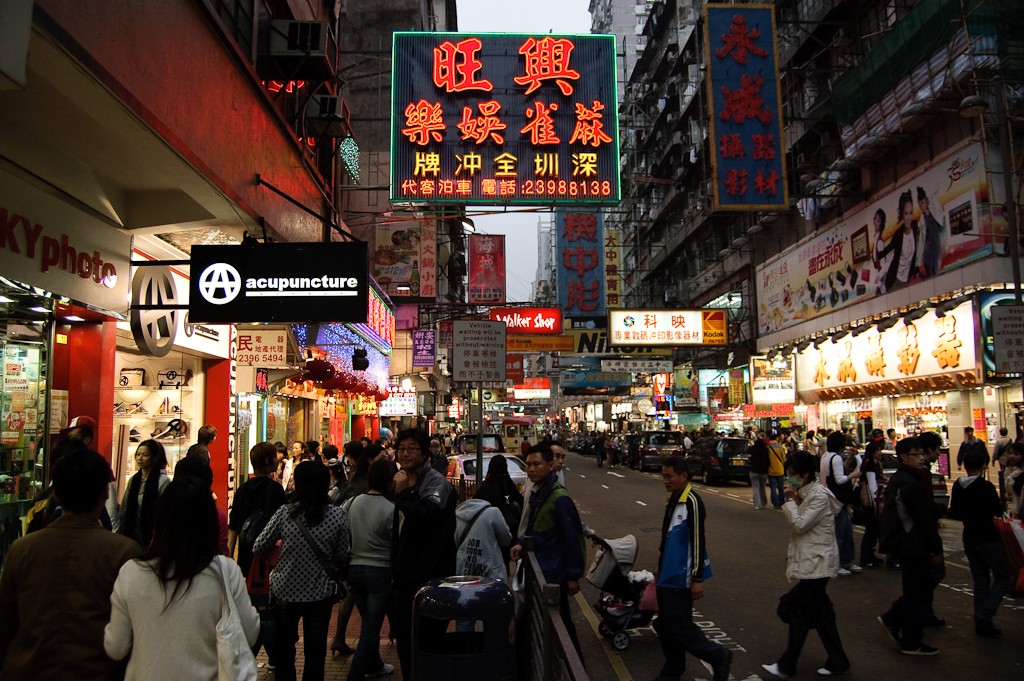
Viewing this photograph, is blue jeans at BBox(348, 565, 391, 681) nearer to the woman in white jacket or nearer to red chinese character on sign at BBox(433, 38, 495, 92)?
the woman in white jacket

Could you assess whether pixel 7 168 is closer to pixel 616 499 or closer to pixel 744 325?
pixel 616 499

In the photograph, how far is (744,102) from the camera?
76.2 ft

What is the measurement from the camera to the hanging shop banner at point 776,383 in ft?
107

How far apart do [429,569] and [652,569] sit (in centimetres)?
610

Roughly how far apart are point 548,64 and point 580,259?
795 inches

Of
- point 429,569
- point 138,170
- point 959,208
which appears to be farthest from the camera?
point 959,208

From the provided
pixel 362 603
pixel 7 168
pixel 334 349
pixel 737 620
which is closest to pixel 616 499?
pixel 334 349

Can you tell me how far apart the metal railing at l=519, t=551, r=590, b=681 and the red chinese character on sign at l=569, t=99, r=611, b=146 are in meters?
13.4

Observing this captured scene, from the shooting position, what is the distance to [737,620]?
830 cm

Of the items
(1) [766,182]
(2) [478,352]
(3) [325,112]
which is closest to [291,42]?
(3) [325,112]

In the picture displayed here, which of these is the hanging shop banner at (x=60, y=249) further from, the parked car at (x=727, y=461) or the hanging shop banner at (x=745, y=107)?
the parked car at (x=727, y=461)

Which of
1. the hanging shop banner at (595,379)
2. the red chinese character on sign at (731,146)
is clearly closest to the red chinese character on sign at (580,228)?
the hanging shop banner at (595,379)

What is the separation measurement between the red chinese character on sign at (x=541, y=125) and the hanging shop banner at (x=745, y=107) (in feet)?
21.5

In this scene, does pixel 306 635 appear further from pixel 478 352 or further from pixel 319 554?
pixel 478 352
